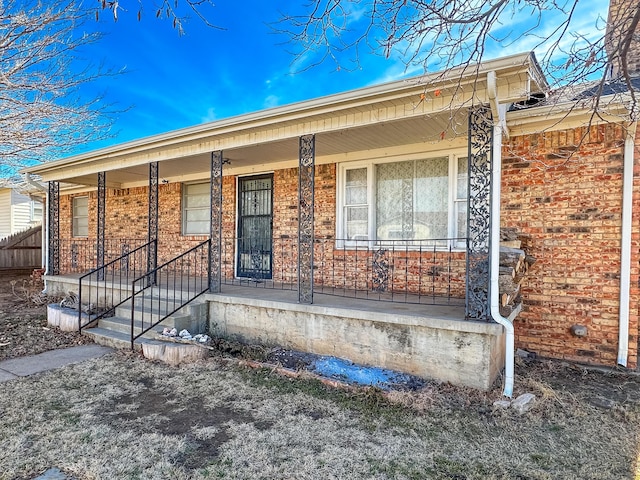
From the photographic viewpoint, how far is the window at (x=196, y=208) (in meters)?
9.20

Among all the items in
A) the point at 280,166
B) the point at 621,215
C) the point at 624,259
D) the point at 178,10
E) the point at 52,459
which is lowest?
the point at 52,459

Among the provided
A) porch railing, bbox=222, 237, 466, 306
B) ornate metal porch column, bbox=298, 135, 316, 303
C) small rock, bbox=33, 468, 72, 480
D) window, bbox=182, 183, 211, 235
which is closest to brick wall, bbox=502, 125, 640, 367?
porch railing, bbox=222, 237, 466, 306

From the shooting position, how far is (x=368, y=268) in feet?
22.2

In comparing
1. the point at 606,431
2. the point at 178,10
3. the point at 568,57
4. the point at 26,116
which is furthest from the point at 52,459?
the point at 26,116

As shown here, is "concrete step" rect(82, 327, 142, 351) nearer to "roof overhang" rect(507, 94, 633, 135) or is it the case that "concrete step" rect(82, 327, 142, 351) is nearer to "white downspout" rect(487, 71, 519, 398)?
"white downspout" rect(487, 71, 519, 398)

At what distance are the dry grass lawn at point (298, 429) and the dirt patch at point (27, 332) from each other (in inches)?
54.1

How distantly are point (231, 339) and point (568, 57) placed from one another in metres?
5.15

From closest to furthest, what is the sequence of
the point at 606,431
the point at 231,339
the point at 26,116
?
the point at 606,431
the point at 231,339
the point at 26,116

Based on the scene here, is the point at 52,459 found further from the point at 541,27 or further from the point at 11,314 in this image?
the point at 11,314

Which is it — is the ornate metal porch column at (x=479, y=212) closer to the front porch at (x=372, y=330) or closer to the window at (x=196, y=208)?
the front porch at (x=372, y=330)

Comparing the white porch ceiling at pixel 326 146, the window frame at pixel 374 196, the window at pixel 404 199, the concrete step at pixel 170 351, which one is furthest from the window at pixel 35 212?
the window at pixel 404 199

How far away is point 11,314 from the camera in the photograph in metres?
7.79

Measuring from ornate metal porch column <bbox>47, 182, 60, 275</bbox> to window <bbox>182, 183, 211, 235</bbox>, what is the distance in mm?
2984

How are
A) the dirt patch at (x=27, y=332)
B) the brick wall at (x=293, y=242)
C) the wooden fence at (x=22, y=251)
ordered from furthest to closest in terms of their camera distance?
the wooden fence at (x=22, y=251) → the brick wall at (x=293, y=242) → the dirt patch at (x=27, y=332)
